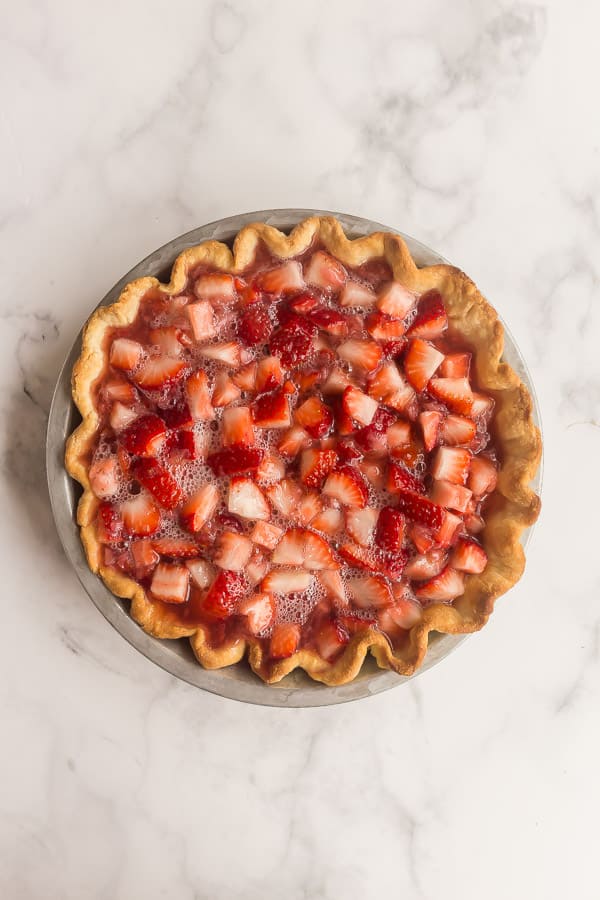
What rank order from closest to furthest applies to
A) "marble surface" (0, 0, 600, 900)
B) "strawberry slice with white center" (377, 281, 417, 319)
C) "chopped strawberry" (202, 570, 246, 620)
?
1. "chopped strawberry" (202, 570, 246, 620)
2. "strawberry slice with white center" (377, 281, 417, 319)
3. "marble surface" (0, 0, 600, 900)

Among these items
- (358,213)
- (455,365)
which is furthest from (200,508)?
(358,213)

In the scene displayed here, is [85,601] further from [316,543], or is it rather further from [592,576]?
[592,576]

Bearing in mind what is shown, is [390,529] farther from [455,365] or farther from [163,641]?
[163,641]

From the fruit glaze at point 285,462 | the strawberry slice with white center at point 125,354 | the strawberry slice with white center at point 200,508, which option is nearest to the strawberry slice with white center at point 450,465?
the fruit glaze at point 285,462

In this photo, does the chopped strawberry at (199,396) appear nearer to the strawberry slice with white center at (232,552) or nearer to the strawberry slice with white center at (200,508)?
the strawberry slice with white center at (200,508)

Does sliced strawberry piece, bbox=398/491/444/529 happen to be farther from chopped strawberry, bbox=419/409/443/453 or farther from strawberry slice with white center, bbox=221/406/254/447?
strawberry slice with white center, bbox=221/406/254/447

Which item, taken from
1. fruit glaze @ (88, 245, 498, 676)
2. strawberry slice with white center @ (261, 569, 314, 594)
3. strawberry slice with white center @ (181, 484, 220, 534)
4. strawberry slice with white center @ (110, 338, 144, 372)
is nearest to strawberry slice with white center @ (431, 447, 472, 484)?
fruit glaze @ (88, 245, 498, 676)
